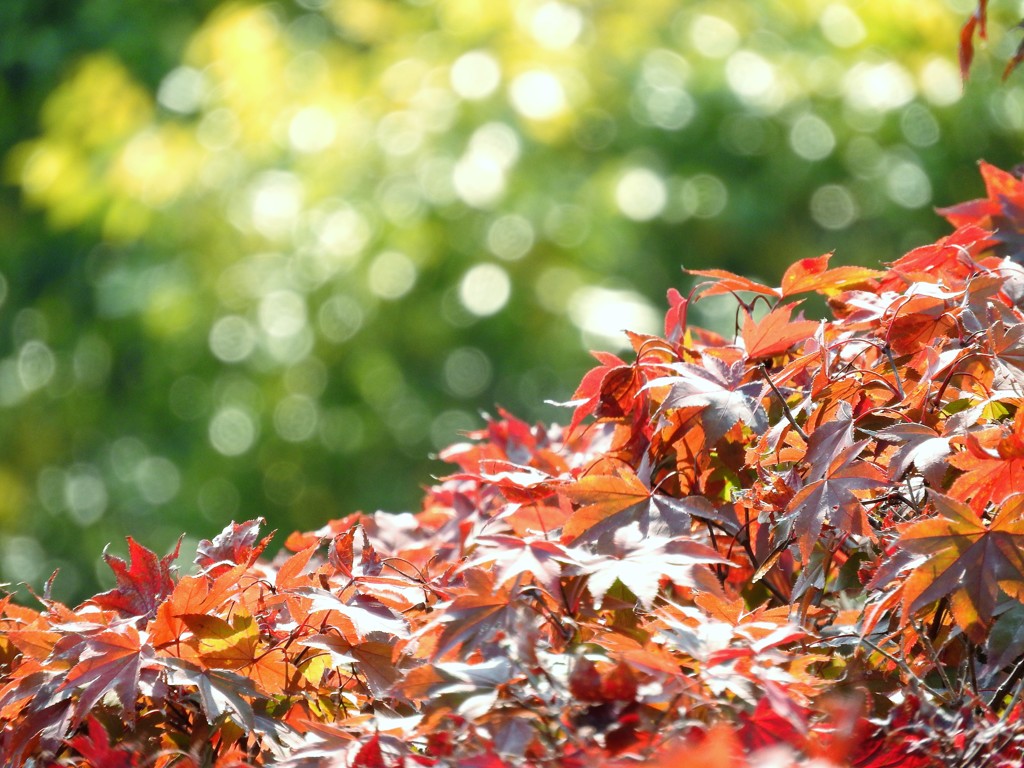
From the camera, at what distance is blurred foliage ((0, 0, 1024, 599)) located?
4863 mm

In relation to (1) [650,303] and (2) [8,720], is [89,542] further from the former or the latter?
(2) [8,720]

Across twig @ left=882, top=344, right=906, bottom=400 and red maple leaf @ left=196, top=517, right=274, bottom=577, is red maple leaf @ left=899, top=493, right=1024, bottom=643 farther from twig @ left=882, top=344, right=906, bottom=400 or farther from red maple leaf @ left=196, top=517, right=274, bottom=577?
red maple leaf @ left=196, top=517, right=274, bottom=577

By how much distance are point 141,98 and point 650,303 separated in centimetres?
339

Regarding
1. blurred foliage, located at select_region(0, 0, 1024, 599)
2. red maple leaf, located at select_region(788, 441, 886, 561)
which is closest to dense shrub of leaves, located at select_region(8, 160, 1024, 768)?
red maple leaf, located at select_region(788, 441, 886, 561)

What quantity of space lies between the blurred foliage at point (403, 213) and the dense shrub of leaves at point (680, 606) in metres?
3.47

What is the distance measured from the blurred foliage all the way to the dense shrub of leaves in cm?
347

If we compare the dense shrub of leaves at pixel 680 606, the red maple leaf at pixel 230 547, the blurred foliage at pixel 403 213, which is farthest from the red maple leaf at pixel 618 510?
the blurred foliage at pixel 403 213

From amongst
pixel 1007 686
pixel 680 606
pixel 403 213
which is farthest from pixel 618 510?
pixel 403 213

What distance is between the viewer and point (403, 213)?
4.89m

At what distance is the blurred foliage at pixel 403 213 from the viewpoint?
→ 486cm

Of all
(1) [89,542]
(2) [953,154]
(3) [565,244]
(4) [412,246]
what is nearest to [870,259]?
(2) [953,154]

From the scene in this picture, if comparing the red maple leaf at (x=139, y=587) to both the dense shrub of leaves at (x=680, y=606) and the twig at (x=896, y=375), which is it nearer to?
the dense shrub of leaves at (x=680, y=606)

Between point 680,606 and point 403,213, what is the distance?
162 inches

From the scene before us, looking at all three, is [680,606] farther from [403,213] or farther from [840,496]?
[403,213]
